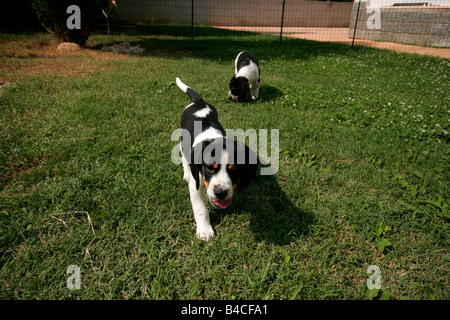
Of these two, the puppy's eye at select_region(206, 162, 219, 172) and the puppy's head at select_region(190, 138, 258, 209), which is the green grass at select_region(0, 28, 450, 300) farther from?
the puppy's eye at select_region(206, 162, 219, 172)

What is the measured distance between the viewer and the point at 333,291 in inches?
75.9

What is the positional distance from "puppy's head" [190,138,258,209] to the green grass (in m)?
0.51

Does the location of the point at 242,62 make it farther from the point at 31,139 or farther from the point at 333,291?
the point at 333,291

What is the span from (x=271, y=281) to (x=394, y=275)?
95cm

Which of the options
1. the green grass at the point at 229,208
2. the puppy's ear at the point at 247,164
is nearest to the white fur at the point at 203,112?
the green grass at the point at 229,208

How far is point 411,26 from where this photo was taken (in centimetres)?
1283

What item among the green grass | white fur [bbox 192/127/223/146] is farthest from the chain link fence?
white fur [bbox 192/127/223/146]

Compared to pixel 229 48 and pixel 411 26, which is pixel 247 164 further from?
pixel 411 26

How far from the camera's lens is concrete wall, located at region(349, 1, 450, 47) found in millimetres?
11703

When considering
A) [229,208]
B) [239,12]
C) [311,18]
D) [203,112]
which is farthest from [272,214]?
[311,18]

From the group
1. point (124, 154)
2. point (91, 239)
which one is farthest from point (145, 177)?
point (91, 239)

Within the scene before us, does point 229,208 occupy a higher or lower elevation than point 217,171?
lower

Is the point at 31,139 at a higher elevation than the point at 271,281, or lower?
higher

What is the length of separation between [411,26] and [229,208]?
15132 mm
